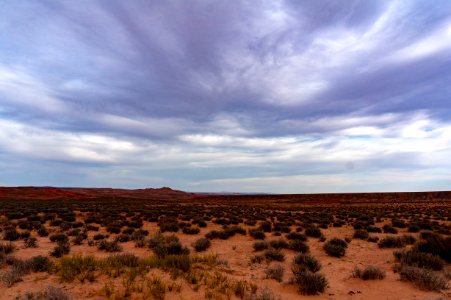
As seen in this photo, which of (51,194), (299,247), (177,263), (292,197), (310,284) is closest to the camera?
(310,284)

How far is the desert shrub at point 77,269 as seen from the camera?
26.0ft

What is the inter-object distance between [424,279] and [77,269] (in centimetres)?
944

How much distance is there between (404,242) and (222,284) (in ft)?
35.0

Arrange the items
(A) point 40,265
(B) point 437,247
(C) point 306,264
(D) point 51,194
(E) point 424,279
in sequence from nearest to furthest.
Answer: (E) point 424,279 → (A) point 40,265 → (C) point 306,264 → (B) point 437,247 → (D) point 51,194

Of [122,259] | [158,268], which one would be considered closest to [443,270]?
[158,268]

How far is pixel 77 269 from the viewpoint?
8.59m

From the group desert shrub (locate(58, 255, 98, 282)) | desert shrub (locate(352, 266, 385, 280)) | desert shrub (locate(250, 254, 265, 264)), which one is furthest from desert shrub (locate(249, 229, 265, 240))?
desert shrub (locate(58, 255, 98, 282))

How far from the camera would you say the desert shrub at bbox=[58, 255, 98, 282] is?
7.93 m

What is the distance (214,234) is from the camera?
16516 millimetres

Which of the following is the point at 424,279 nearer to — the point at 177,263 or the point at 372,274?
the point at 372,274

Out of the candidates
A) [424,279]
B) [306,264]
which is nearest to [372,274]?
[424,279]

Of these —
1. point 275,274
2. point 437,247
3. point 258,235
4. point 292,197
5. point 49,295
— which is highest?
point 437,247

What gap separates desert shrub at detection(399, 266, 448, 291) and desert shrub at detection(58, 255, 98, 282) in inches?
332

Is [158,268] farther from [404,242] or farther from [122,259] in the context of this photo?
[404,242]
